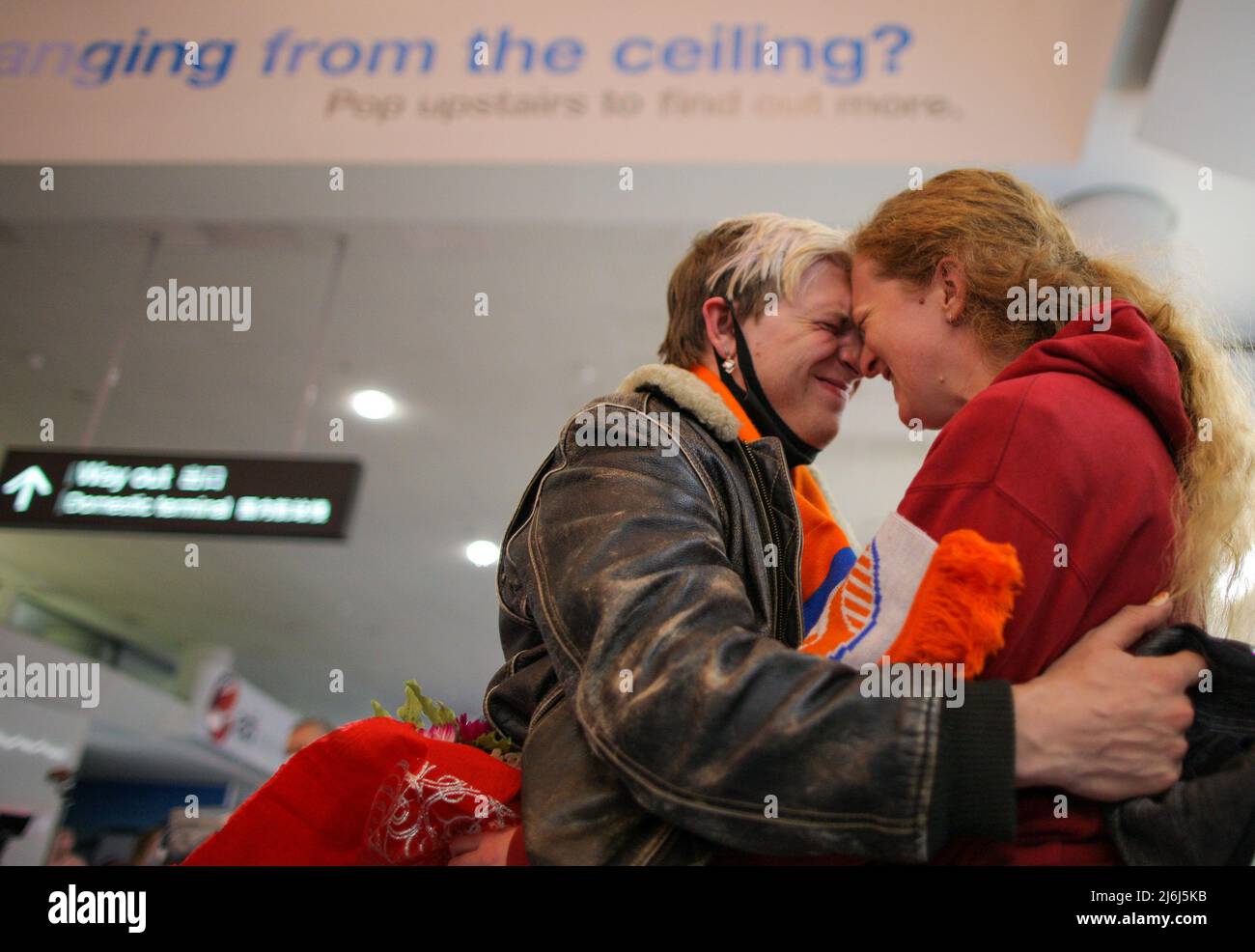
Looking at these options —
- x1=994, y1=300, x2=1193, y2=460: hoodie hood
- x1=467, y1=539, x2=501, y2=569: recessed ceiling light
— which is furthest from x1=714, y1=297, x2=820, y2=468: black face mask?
x1=467, y1=539, x2=501, y2=569: recessed ceiling light

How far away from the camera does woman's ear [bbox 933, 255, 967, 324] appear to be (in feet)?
5.48

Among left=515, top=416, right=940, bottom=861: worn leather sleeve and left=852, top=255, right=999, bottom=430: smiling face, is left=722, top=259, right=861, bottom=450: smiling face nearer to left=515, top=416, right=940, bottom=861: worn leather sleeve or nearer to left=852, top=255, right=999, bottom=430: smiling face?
left=852, top=255, right=999, bottom=430: smiling face

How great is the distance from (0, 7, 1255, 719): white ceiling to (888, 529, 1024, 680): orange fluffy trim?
102 centimetres

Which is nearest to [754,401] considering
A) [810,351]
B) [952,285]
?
[810,351]

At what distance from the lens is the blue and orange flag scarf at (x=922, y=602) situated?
1028 millimetres

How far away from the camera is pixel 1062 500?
1109mm

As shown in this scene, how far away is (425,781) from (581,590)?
1.05 feet

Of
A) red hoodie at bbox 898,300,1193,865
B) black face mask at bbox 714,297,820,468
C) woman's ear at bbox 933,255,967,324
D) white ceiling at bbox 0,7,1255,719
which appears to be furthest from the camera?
white ceiling at bbox 0,7,1255,719

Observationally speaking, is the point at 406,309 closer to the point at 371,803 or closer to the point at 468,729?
the point at 468,729

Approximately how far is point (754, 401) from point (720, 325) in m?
0.19

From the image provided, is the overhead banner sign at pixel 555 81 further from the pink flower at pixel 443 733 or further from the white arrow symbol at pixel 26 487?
the pink flower at pixel 443 733
